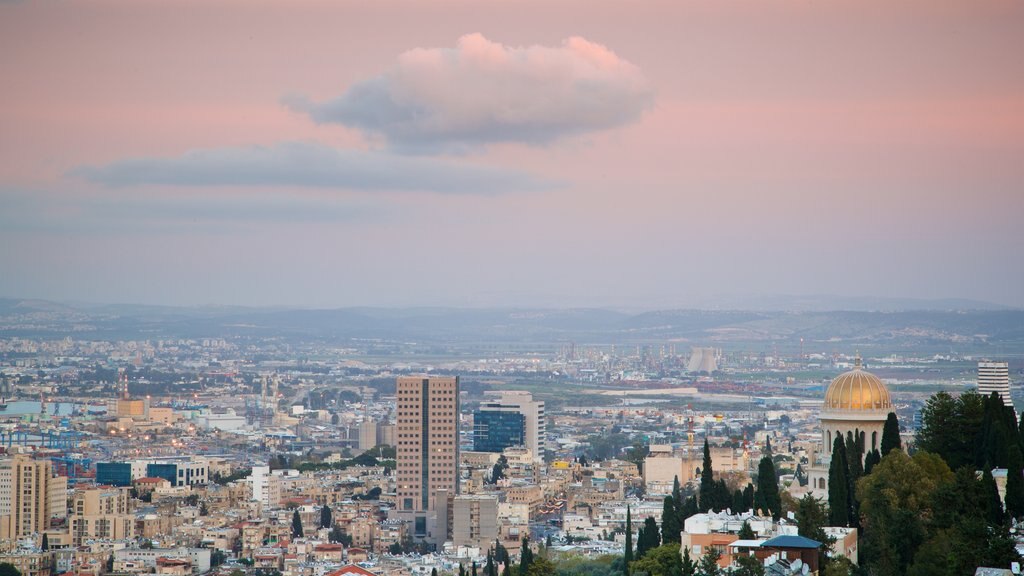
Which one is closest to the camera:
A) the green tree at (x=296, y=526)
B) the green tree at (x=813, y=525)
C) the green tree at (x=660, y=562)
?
the green tree at (x=813, y=525)

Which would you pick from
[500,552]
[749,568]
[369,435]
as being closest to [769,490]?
[749,568]

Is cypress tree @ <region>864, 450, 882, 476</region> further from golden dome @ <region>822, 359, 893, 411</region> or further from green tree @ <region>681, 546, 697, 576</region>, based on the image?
green tree @ <region>681, 546, 697, 576</region>

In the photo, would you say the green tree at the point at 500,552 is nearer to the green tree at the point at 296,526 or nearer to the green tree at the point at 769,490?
the green tree at the point at 296,526

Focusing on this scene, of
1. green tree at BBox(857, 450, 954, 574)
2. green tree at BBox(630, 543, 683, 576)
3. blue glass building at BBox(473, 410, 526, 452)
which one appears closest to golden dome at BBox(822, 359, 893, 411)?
green tree at BBox(857, 450, 954, 574)

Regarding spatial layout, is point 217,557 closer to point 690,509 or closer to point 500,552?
point 500,552

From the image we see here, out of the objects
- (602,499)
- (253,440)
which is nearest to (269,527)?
(602,499)

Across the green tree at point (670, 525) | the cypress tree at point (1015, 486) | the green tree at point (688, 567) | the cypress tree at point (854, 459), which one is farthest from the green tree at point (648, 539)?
the cypress tree at point (1015, 486)
